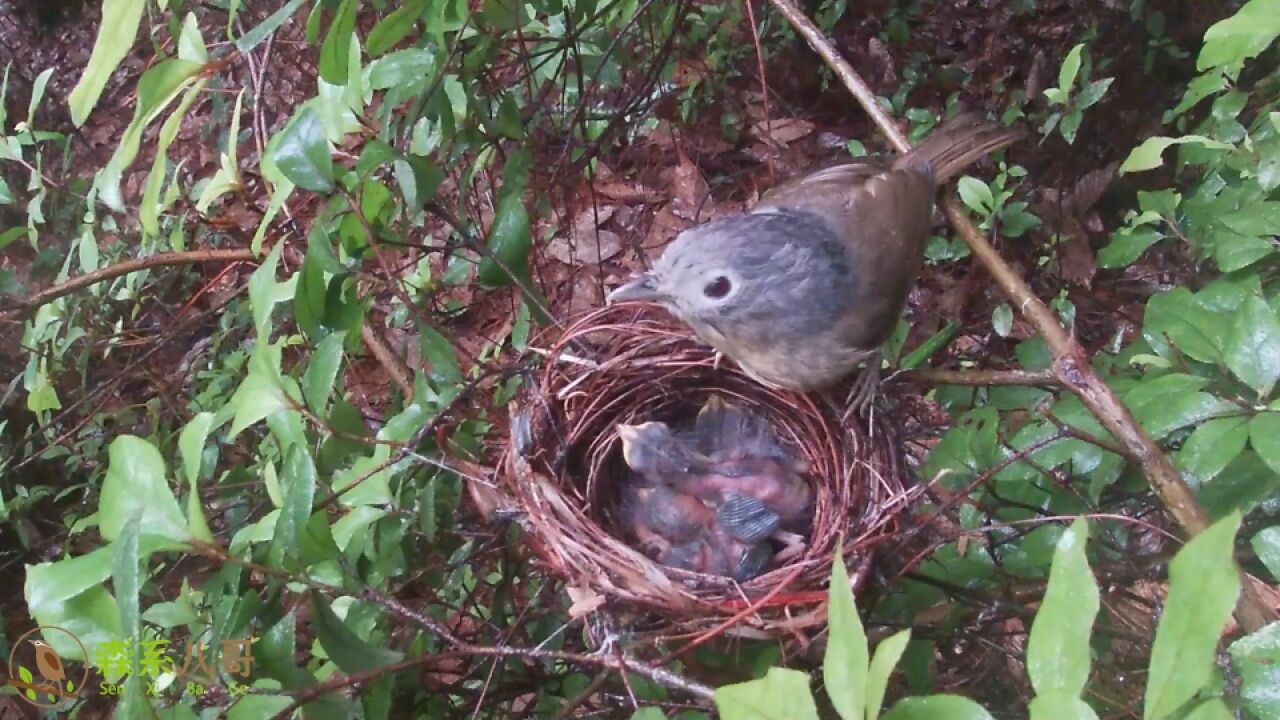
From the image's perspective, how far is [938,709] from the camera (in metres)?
0.71

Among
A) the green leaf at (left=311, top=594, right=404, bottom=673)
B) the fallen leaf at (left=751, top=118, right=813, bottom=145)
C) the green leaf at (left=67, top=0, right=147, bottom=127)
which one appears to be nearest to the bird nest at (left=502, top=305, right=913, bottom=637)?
the green leaf at (left=311, top=594, right=404, bottom=673)

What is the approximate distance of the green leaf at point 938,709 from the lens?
0.70 meters

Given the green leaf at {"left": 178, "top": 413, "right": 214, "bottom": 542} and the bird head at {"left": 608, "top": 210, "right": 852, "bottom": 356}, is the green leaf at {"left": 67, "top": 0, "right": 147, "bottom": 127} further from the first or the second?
the bird head at {"left": 608, "top": 210, "right": 852, "bottom": 356}

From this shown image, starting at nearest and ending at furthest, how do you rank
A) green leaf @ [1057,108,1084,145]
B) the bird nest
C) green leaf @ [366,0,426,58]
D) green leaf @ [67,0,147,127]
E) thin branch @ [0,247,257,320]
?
1. green leaf @ [67,0,147,127]
2. green leaf @ [366,0,426,58]
3. the bird nest
4. thin branch @ [0,247,257,320]
5. green leaf @ [1057,108,1084,145]

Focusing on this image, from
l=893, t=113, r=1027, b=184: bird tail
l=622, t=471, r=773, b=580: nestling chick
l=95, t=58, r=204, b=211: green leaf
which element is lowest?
l=622, t=471, r=773, b=580: nestling chick

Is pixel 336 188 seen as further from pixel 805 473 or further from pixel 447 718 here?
pixel 805 473

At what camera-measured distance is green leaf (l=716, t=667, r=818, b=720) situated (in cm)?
66

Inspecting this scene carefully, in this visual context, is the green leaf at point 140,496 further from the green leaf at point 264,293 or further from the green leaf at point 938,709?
the green leaf at point 938,709

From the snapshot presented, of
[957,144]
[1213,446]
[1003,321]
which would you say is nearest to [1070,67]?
[957,144]

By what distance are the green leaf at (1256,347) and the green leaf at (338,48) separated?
121 cm

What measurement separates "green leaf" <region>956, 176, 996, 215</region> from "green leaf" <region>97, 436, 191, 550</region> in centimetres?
187

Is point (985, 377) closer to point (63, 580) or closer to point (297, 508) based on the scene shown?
point (297, 508)

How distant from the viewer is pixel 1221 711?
61cm
